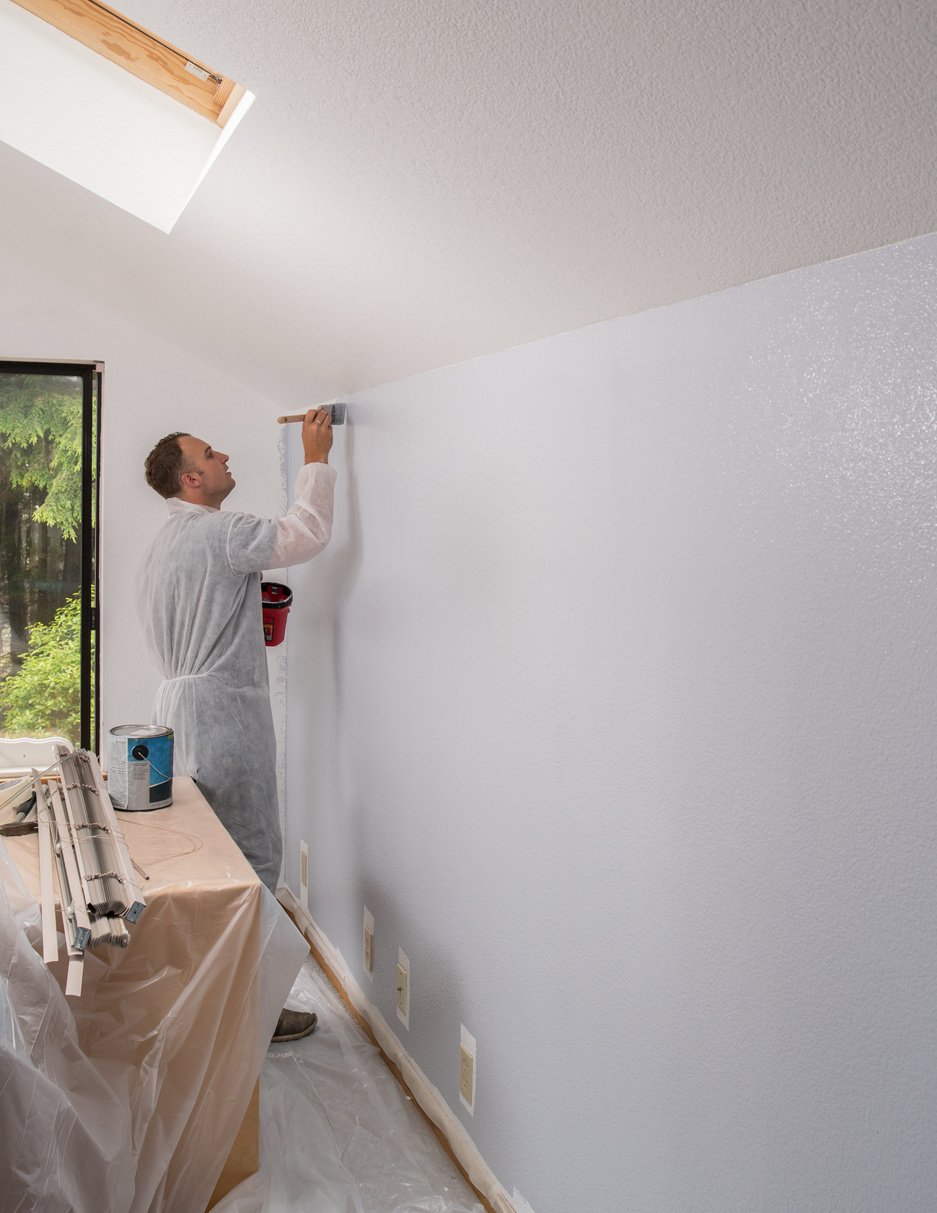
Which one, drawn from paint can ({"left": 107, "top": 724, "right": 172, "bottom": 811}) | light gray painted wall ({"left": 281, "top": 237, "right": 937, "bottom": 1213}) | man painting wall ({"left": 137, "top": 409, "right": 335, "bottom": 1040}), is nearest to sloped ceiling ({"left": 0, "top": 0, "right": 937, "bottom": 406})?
light gray painted wall ({"left": 281, "top": 237, "right": 937, "bottom": 1213})

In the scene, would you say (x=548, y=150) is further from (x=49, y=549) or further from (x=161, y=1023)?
(x=49, y=549)

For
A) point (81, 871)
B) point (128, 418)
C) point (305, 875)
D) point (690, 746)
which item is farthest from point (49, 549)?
point (690, 746)

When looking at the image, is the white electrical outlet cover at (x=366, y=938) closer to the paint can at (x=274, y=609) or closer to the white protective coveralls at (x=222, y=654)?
the white protective coveralls at (x=222, y=654)

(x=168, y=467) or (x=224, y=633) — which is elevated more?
(x=168, y=467)

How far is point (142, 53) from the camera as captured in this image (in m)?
1.84

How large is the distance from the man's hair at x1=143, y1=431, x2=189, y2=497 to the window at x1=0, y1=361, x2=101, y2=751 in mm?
663

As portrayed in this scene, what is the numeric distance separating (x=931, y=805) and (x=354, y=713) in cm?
195

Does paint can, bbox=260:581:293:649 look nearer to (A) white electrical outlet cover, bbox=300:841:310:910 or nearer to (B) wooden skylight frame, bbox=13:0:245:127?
(A) white electrical outlet cover, bbox=300:841:310:910

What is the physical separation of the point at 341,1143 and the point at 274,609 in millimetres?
1435

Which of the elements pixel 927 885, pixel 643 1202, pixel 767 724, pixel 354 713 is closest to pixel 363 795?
pixel 354 713

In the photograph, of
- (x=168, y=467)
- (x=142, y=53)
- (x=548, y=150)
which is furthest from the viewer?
(x=168, y=467)

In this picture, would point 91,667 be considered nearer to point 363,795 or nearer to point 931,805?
point 363,795

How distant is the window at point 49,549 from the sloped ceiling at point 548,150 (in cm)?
150

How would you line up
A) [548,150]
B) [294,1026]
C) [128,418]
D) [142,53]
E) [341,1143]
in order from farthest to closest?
[128,418] < [294,1026] < [341,1143] < [142,53] < [548,150]
